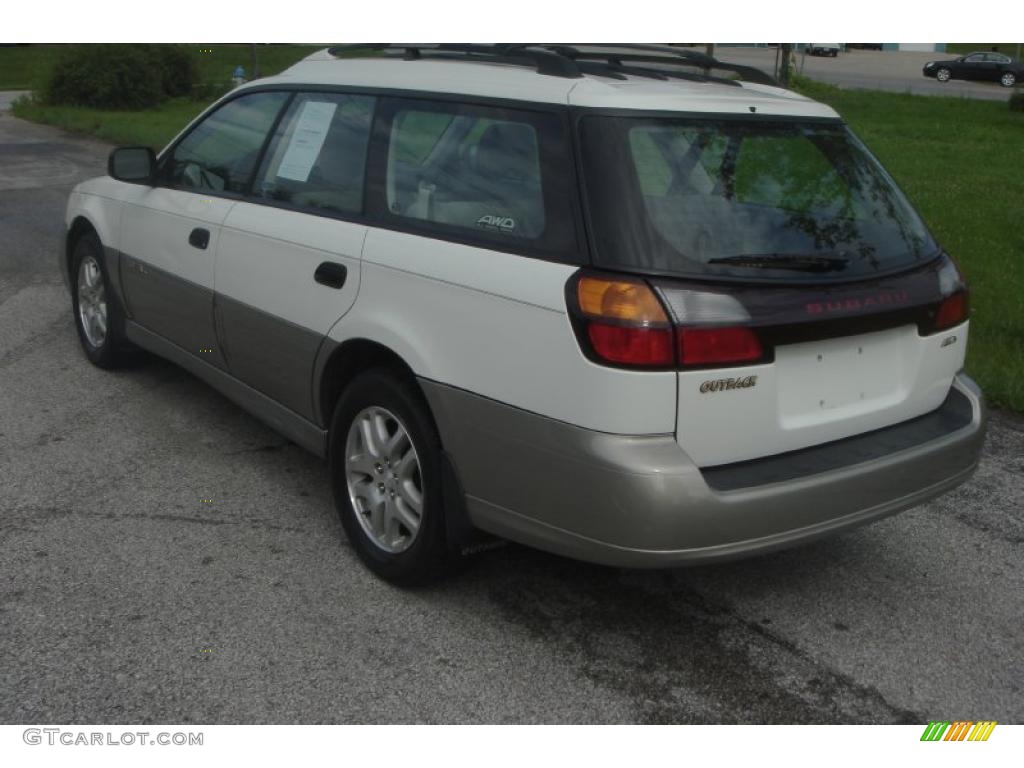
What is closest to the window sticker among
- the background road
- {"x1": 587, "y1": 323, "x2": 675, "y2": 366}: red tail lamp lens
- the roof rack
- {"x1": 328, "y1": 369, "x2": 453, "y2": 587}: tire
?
the roof rack

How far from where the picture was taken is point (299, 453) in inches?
211

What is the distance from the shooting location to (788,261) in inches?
135

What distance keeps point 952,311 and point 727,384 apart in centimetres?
108

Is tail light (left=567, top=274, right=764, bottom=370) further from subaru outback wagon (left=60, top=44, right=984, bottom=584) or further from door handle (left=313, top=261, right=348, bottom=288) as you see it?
door handle (left=313, top=261, right=348, bottom=288)

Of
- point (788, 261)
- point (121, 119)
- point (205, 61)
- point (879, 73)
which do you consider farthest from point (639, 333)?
point (879, 73)

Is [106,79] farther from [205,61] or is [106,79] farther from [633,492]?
[633,492]

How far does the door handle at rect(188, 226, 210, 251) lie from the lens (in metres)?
5.01

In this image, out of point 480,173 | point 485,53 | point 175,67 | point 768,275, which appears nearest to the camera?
point 768,275

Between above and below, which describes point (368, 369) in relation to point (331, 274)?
below

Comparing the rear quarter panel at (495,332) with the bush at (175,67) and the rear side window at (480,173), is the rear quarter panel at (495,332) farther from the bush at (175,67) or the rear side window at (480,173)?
the bush at (175,67)

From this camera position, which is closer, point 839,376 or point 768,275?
point 768,275

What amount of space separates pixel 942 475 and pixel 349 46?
2.88 meters

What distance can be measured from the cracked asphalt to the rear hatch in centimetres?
69

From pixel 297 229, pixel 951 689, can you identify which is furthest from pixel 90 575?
pixel 951 689
